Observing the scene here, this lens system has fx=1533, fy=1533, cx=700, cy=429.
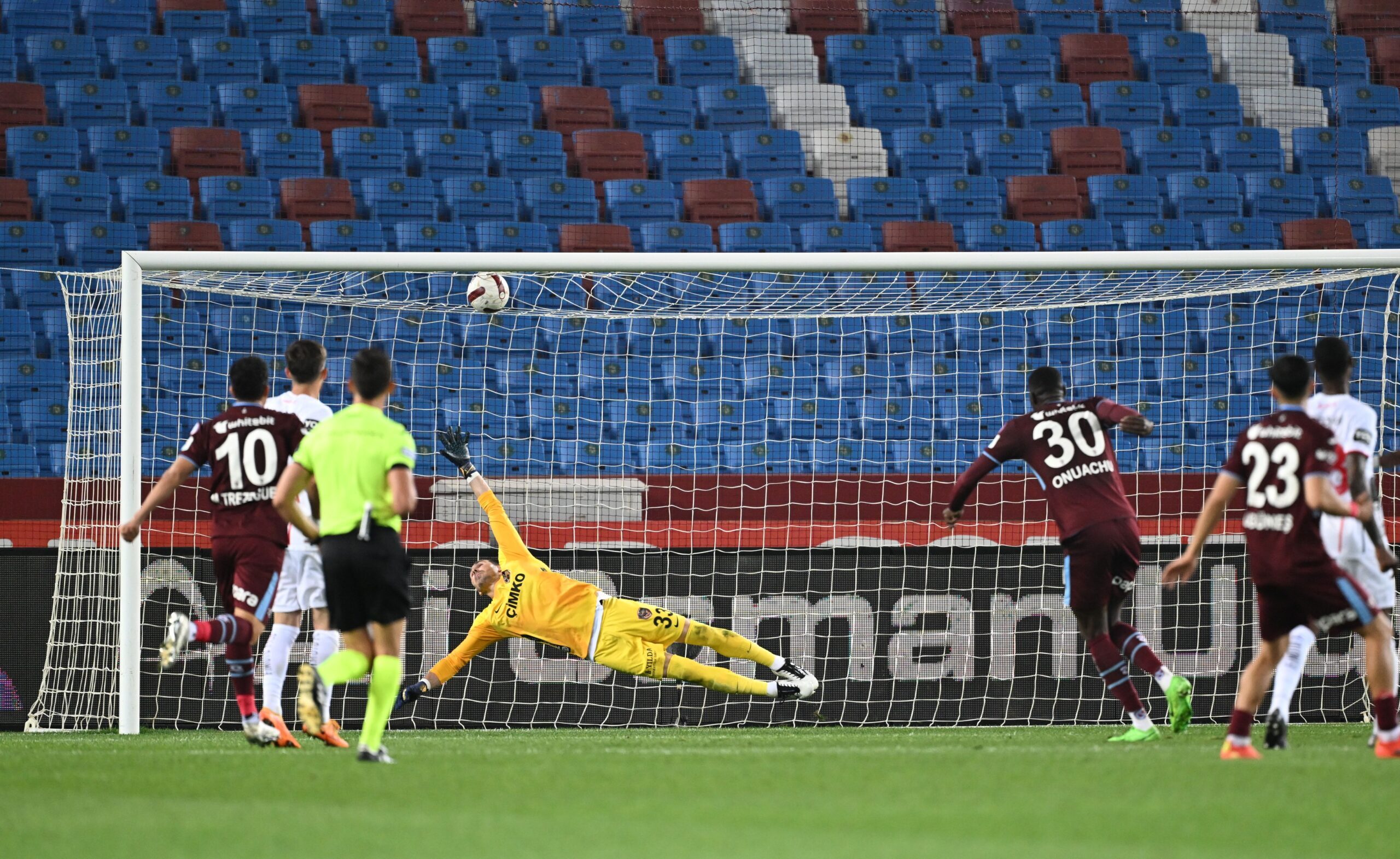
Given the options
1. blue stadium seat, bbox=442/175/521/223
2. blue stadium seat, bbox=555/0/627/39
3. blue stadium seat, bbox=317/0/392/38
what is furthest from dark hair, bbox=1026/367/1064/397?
blue stadium seat, bbox=317/0/392/38

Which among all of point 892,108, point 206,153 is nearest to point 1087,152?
point 892,108

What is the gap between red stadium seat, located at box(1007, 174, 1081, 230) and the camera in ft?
53.0

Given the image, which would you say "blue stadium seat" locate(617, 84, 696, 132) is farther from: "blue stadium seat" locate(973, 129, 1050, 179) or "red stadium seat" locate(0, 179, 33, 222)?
"red stadium seat" locate(0, 179, 33, 222)

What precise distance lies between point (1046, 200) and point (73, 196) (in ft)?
32.1

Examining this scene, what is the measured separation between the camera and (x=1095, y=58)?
709 inches

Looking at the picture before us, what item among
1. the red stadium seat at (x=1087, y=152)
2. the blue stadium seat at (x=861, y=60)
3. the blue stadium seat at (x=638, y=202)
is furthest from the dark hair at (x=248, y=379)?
the blue stadium seat at (x=861, y=60)

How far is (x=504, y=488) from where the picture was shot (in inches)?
418

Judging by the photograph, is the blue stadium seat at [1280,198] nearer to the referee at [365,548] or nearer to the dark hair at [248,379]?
the dark hair at [248,379]

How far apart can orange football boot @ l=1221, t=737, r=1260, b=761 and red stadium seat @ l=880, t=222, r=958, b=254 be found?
980 cm

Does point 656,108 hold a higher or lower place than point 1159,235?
higher

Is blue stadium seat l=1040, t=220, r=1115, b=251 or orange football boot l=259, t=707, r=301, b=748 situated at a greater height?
blue stadium seat l=1040, t=220, r=1115, b=251

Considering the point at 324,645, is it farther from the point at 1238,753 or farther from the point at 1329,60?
the point at 1329,60

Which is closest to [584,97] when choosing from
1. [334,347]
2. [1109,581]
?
[334,347]

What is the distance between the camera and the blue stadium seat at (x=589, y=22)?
17.7 meters
